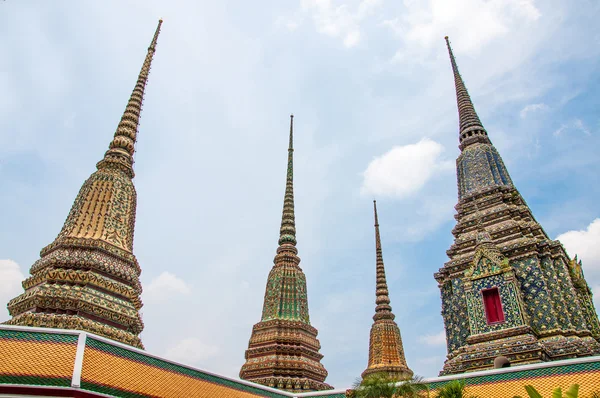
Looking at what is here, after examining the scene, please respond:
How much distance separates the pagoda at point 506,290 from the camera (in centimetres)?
1128

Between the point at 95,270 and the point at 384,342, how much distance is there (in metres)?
14.2

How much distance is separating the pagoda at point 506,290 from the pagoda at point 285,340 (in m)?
5.33

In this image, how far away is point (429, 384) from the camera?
9766 mm

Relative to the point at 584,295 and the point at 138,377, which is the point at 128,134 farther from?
the point at 584,295

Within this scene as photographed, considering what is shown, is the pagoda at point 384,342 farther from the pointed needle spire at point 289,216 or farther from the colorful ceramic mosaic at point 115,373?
the colorful ceramic mosaic at point 115,373

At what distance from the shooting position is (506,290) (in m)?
12.1

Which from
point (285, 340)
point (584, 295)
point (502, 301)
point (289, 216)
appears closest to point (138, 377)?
point (285, 340)

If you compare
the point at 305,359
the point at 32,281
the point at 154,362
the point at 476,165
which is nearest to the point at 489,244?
the point at 476,165

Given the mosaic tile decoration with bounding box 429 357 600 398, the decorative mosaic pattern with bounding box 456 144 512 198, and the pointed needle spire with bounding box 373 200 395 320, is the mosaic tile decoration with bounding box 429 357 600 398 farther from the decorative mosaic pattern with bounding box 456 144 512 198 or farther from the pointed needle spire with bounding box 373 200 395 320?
the pointed needle spire with bounding box 373 200 395 320

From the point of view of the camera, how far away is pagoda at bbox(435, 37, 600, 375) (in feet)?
37.0

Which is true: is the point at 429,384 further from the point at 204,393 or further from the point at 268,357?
the point at 268,357

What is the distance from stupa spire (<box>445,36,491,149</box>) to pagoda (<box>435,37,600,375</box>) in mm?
2160

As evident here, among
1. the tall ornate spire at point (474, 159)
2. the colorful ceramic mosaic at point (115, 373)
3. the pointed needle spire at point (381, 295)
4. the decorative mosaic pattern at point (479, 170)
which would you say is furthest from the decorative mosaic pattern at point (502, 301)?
the pointed needle spire at point (381, 295)

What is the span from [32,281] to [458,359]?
11.4 metres
